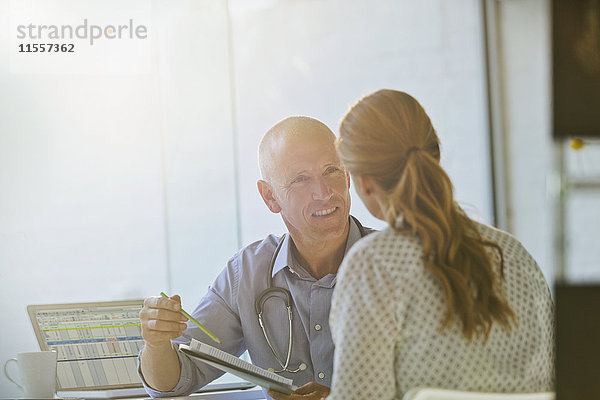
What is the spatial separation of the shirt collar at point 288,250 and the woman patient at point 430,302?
0.90 meters

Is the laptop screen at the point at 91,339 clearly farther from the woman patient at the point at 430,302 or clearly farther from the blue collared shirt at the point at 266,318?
the woman patient at the point at 430,302

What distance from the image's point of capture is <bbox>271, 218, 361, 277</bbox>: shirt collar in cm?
244

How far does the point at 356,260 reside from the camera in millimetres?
1462

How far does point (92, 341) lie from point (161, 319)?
1.54 ft

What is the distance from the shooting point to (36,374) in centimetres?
194

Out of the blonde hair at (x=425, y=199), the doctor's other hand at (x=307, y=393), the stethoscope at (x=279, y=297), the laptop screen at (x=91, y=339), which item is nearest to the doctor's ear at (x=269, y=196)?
the stethoscope at (x=279, y=297)

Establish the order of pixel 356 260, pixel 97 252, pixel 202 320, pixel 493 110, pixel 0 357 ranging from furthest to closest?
pixel 493 110 < pixel 97 252 < pixel 0 357 < pixel 202 320 < pixel 356 260

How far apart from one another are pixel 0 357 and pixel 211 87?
4.64ft

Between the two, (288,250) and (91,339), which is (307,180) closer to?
(288,250)

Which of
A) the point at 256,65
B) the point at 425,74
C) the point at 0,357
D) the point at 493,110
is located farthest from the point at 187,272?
the point at 493,110

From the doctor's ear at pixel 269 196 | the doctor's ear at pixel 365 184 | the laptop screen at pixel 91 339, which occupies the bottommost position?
the laptop screen at pixel 91 339

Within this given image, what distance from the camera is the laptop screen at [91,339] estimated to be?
7.80 feet

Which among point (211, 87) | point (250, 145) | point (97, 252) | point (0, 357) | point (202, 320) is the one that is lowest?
point (0, 357)

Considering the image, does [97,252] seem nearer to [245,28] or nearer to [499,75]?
[245,28]
